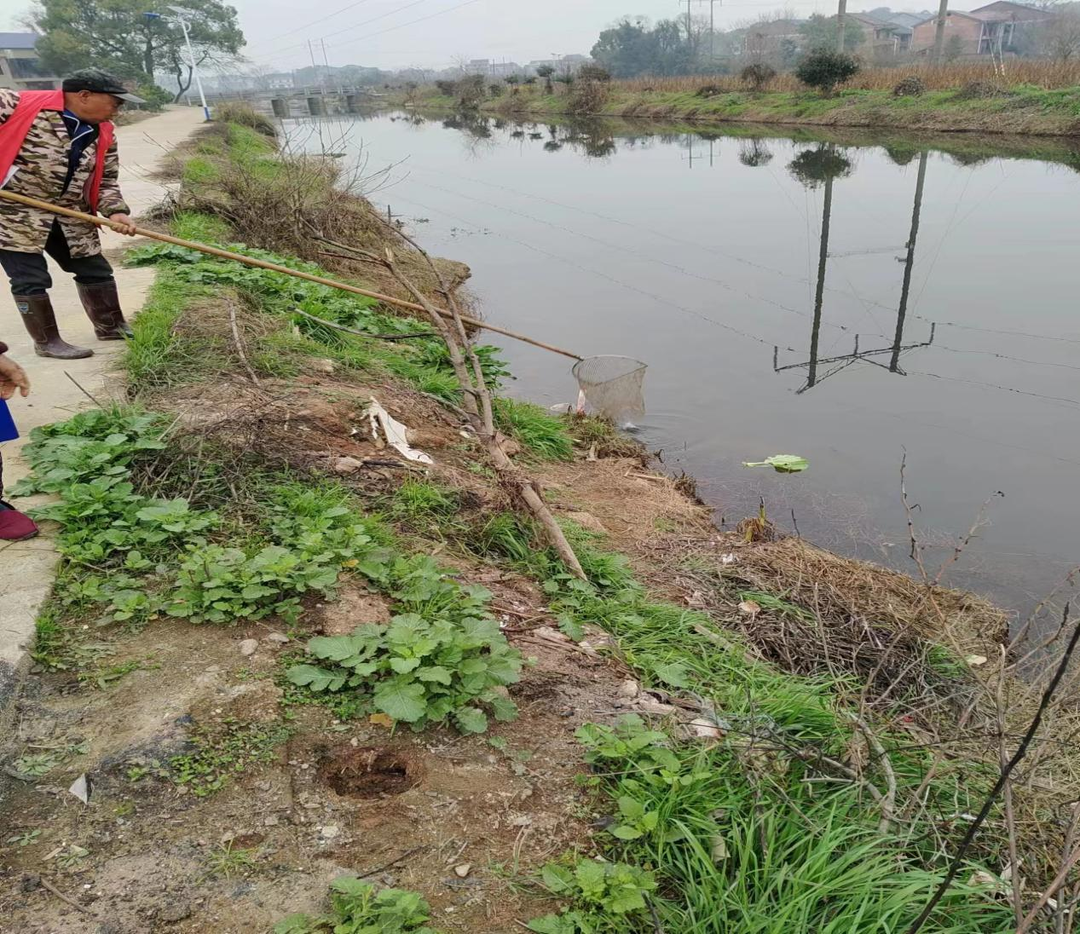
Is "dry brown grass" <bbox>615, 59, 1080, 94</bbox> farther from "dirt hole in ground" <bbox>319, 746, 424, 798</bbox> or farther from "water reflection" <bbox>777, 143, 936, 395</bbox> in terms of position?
"dirt hole in ground" <bbox>319, 746, 424, 798</bbox>

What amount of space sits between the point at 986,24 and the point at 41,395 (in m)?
86.7

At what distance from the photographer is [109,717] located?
2275 millimetres

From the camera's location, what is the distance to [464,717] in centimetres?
233

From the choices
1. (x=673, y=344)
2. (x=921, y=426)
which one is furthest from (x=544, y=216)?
(x=921, y=426)

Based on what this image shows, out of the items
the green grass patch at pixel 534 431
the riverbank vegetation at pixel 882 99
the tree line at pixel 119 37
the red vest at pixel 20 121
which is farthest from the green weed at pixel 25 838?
the tree line at pixel 119 37

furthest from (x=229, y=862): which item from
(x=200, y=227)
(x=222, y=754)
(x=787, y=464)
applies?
(x=200, y=227)

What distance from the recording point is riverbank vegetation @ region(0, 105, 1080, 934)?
1884mm

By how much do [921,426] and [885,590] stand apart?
2982mm

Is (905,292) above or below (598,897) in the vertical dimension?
below

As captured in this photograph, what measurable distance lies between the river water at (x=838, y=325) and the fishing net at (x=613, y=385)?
0.85ft

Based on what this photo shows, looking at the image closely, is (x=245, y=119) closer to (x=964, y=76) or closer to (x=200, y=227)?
(x=964, y=76)

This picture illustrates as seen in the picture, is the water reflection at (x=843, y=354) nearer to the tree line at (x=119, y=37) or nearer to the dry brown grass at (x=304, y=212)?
the dry brown grass at (x=304, y=212)

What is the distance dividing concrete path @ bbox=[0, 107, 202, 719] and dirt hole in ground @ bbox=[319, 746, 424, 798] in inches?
37.8

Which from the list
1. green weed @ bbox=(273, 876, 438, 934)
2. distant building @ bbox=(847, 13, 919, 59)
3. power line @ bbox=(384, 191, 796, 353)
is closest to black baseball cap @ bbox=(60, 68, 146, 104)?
green weed @ bbox=(273, 876, 438, 934)
